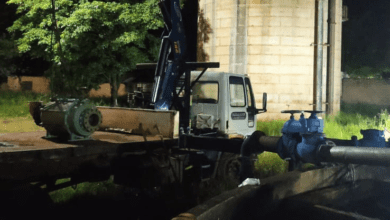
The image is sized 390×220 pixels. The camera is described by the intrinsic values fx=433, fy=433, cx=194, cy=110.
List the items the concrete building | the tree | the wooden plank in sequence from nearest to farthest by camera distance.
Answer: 1. the wooden plank
2. the concrete building
3. the tree

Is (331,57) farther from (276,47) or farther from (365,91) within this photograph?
(365,91)

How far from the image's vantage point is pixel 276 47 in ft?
61.0

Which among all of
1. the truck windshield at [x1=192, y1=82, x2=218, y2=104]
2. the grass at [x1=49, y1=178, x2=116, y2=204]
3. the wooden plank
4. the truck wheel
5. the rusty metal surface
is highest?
the truck windshield at [x1=192, y1=82, x2=218, y2=104]

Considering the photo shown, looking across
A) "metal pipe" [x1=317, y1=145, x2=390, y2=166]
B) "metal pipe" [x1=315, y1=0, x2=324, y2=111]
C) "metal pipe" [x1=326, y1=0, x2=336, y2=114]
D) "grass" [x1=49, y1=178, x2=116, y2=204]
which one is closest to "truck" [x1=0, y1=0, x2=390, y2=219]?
"metal pipe" [x1=317, y1=145, x2=390, y2=166]

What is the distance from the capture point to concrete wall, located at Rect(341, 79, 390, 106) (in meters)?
37.6

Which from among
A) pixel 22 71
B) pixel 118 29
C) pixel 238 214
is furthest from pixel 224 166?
pixel 22 71

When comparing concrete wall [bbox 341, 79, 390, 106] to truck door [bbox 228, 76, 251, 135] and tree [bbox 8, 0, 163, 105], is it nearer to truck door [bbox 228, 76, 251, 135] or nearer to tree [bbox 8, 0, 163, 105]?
tree [bbox 8, 0, 163, 105]

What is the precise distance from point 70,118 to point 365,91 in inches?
1429

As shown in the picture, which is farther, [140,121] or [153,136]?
[140,121]

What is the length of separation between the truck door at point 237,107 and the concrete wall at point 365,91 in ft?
101

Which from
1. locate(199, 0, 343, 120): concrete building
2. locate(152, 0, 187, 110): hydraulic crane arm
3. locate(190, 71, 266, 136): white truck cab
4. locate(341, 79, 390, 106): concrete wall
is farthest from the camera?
locate(341, 79, 390, 106): concrete wall

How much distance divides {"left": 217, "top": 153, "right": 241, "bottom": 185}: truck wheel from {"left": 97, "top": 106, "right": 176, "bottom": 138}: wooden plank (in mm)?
1962

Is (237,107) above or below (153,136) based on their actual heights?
above

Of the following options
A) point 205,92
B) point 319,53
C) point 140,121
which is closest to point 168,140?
point 140,121
